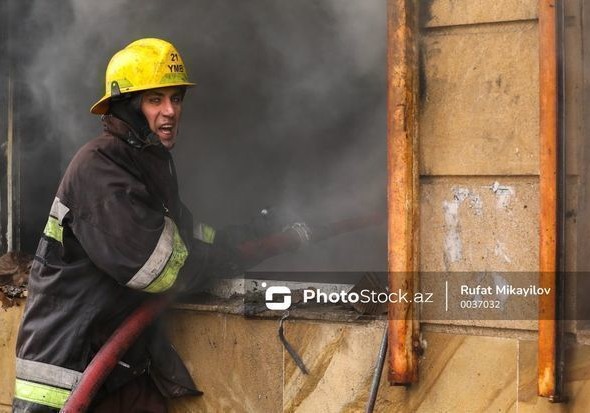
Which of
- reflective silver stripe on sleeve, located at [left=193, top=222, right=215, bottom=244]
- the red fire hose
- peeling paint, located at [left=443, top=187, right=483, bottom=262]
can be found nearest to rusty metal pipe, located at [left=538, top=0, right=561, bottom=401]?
peeling paint, located at [left=443, top=187, right=483, bottom=262]

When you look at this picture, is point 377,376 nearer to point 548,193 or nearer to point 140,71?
point 548,193

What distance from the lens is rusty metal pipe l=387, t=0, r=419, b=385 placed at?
4.03 meters

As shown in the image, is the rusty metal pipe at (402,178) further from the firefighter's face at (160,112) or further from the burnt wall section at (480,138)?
the firefighter's face at (160,112)

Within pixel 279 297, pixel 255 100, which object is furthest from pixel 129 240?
pixel 255 100

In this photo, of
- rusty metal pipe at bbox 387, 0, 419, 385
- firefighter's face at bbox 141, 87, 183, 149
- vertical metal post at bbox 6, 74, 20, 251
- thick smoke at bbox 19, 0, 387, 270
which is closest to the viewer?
rusty metal pipe at bbox 387, 0, 419, 385

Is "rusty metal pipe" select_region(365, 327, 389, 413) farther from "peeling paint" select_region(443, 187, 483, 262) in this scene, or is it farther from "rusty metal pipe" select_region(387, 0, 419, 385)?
"peeling paint" select_region(443, 187, 483, 262)

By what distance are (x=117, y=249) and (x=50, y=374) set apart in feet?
2.46

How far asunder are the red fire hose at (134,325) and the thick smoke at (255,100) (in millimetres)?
1184

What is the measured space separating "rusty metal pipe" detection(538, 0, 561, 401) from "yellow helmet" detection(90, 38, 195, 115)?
5.78ft

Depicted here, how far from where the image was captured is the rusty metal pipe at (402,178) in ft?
13.2

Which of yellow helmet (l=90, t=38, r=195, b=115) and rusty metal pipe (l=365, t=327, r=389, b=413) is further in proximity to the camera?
yellow helmet (l=90, t=38, r=195, b=115)

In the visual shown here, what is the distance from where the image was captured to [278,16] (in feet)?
20.6

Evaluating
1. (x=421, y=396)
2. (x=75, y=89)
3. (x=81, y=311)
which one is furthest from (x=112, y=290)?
(x=75, y=89)

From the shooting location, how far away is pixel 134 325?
4.37 metres
